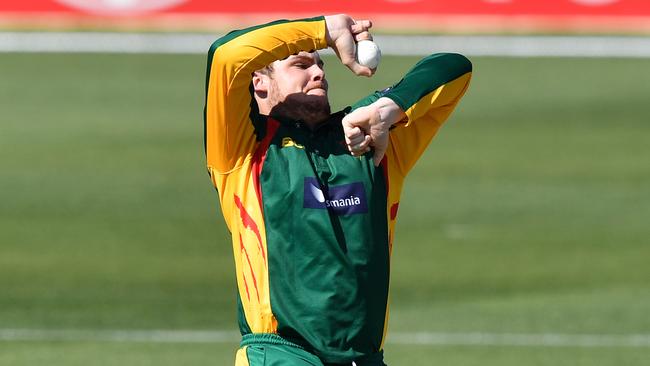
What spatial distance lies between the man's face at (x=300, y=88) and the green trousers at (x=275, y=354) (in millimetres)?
921

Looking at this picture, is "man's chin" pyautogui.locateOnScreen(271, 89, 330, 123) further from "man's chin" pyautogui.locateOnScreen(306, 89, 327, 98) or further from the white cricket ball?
the white cricket ball

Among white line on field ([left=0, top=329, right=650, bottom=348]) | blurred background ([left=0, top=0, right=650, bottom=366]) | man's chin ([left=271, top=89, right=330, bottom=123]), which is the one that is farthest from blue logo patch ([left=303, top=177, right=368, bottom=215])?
white line on field ([left=0, top=329, right=650, bottom=348])

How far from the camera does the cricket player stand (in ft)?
18.4

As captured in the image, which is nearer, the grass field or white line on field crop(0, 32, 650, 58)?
the grass field

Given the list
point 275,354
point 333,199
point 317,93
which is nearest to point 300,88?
point 317,93

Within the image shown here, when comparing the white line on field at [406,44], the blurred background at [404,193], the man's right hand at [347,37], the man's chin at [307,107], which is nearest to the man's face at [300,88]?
the man's chin at [307,107]

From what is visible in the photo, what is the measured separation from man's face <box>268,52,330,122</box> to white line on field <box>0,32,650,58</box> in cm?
1499

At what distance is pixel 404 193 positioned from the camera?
599 inches

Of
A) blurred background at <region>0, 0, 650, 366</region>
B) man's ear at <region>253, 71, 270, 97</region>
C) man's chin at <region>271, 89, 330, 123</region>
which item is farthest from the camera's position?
blurred background at <region>0, 0, 650, 366</region>

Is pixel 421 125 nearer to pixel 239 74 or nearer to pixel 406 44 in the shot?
pixel 239 74

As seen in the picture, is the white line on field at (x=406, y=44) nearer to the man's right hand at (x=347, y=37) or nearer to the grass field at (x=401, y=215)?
the grass field at (x=401, y=215)

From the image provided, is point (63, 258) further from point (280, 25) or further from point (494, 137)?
point (280, 25)

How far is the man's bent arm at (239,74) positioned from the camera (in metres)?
5.65

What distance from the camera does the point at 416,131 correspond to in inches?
238
